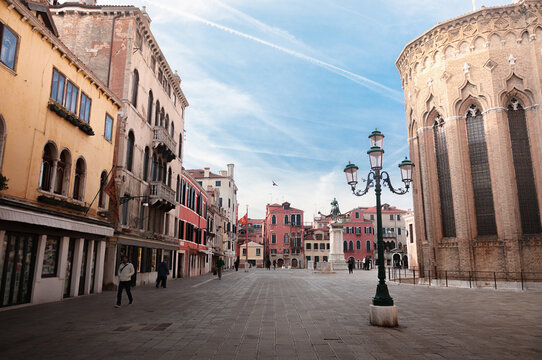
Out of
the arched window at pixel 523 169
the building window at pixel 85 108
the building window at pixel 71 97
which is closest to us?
the building window at pixel 71 97

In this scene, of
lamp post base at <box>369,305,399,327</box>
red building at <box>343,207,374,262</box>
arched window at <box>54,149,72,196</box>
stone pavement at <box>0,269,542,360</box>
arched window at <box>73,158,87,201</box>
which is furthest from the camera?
red building at <box>343,207,374,262</box>

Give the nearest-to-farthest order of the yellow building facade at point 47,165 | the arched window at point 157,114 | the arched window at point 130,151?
the yellow building facade at point 47,165 → the arched window at point 130,151 → the arched window at point 157,114

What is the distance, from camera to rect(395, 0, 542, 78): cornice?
22375 mm

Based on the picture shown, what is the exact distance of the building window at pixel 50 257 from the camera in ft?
43.5

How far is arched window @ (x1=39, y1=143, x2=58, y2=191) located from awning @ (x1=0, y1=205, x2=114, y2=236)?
130 cm

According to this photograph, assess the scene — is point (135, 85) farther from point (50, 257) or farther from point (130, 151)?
point (50, 257)

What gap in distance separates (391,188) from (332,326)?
468 centimetres

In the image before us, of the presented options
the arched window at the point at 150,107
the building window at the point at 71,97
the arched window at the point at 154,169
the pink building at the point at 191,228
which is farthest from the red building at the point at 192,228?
the building window at the point at 71,97

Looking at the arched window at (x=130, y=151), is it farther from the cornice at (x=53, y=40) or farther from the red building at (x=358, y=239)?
the red building at (x=358, y=239)

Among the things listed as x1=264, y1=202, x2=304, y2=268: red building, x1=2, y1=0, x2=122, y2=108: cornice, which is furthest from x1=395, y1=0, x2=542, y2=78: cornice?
x1=264, y1=202, x2=304, y2=268: red building

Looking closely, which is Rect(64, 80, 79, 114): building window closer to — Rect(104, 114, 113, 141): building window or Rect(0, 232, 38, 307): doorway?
Rect(104, 114, 113, 141): building window

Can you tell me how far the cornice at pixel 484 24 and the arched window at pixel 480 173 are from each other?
177 inches

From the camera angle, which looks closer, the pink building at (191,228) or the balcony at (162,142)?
the balcony at (162,142)

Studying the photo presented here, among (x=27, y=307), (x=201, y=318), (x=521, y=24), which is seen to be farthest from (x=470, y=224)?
(x=27, y=307)
